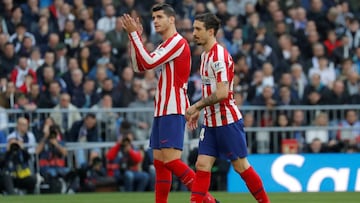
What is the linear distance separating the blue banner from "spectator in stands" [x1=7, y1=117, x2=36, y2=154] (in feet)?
11.3

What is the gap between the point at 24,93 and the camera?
2208 cm

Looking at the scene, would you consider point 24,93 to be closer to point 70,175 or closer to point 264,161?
point 70,175

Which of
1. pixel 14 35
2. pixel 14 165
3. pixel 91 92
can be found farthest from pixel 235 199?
pixel 14 35

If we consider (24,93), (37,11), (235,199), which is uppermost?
(37,11)

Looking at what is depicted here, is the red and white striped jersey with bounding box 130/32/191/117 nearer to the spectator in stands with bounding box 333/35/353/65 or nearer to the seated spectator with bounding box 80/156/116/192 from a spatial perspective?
the seated spectator with bounding box 80/156/116/192

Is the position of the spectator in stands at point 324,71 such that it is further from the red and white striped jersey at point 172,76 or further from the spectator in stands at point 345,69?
the red and white striped jersey at point 172,76

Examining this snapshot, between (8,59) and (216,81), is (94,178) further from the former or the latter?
(216,81)

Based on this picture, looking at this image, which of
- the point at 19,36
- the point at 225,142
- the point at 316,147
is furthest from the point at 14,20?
the point at 225,142

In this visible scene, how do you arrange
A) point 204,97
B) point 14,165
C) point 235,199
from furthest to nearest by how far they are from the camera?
point 14,165 → point 235,199 → point 204,97

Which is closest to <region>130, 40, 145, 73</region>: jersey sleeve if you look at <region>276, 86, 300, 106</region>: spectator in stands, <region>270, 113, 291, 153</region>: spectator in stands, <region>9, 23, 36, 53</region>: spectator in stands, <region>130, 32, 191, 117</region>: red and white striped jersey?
<region>130, 32, 191, 117</region>: red and white striped jersey

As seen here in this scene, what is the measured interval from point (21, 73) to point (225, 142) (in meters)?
10.3

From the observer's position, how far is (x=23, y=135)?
21.0 m

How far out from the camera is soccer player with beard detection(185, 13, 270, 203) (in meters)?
13.0

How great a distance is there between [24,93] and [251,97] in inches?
170
